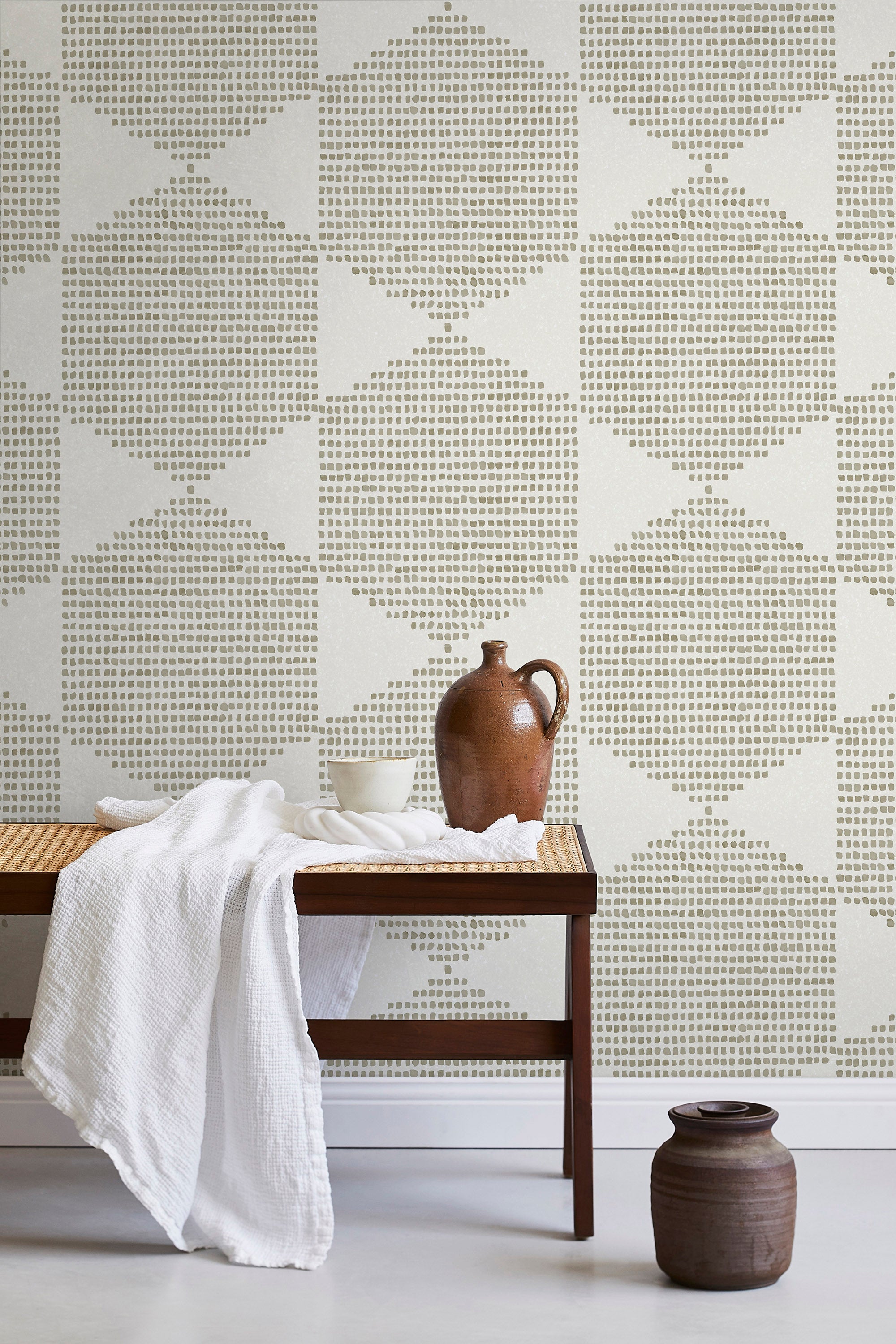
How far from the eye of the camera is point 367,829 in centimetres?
219

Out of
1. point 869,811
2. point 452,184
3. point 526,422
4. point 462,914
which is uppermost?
point 452,184

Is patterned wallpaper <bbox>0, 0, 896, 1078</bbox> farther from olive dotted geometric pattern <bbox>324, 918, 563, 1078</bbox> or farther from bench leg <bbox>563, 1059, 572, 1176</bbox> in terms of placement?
bench leg <bbox>563, 1059, 572, 1176</bbox>

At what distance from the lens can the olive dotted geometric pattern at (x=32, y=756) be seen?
8.88ft

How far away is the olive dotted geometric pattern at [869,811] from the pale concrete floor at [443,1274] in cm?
54

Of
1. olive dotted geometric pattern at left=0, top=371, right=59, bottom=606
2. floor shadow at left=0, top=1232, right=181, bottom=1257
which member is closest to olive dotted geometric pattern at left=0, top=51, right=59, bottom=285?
olive dotted geometric pattern at left=0, top=371, right=59, bottom=606

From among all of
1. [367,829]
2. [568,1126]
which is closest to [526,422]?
[367,829]

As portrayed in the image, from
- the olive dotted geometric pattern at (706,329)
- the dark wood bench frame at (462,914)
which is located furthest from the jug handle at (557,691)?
the olive dotted geometric pattern at (706,329)

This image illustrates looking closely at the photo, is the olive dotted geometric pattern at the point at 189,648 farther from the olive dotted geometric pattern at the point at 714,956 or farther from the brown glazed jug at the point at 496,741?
the olive dotted geometric pattern at the point at 714,956

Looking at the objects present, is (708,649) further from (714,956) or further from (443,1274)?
(443,1274)

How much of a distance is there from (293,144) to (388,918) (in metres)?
1.62

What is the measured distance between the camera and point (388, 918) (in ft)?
8.74

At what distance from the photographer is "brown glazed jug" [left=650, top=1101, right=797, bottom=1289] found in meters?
1.89

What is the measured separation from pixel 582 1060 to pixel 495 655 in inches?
28.3

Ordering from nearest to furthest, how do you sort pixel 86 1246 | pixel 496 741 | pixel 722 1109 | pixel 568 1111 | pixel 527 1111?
A: pixel 722 1109
pixel 86 1246
pixel 496 741
pixel 568 1111
pixel 527 1111
